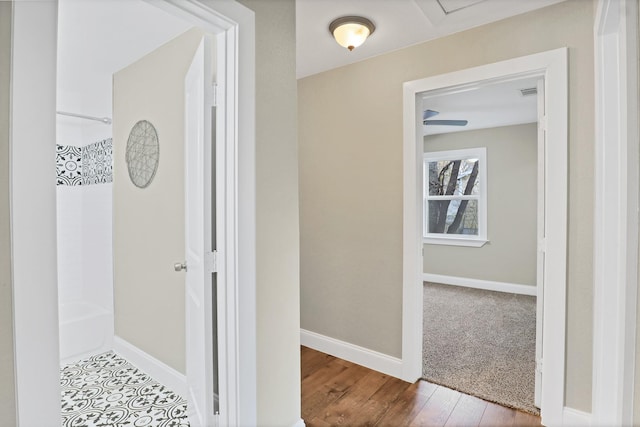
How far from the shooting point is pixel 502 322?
368cm

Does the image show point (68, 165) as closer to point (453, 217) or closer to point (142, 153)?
point (142, 153)

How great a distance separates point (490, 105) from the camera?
12.7ft

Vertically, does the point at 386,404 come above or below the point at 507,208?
below

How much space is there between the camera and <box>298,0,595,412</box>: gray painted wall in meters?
1.84

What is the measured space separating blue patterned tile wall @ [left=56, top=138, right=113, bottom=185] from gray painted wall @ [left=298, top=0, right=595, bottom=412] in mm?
1840

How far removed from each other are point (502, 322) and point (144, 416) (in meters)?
3.39

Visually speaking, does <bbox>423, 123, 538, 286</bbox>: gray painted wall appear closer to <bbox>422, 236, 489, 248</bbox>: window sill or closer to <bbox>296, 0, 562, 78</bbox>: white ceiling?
<bbox>422, 236, 489, 248</bbox>: window sill

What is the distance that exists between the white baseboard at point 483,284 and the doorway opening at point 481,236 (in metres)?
0.01

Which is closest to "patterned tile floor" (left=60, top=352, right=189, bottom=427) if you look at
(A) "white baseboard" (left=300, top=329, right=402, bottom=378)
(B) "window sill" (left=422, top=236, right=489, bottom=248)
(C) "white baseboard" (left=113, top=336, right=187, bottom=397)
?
(C) "white baseboard" (left=113, top=336, right=187, bottom=397)

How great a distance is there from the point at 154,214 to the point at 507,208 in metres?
4.58

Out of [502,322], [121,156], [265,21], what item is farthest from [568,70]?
[121,156]

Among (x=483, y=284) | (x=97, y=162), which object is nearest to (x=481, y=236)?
(x=483, y=284)

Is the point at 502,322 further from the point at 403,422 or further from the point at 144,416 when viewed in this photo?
the point at 144,416

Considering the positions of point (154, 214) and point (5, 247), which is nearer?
point (5, 247)
